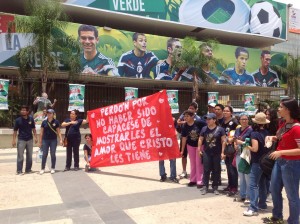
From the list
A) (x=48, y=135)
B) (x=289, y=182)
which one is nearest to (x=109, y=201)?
(x=289, y=182)

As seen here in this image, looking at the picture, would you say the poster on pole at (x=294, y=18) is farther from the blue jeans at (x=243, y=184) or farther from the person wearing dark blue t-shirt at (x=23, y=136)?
the blue jeans at (x=243, y=184)

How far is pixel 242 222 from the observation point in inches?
178

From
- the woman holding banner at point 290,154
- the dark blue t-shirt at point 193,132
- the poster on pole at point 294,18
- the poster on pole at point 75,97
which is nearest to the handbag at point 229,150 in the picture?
the dark blue t-shirt at point 193,132

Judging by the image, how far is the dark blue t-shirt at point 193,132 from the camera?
22.4ft

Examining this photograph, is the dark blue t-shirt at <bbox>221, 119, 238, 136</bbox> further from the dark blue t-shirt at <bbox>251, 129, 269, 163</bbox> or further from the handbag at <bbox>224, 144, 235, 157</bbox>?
the dark blue t-shirt at <bbox>251, 129, 269, 163</bbox>

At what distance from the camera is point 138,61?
21828mm

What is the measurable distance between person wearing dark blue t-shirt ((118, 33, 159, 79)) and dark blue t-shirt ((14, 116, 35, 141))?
1304 cm

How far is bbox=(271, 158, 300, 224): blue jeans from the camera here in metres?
3.92

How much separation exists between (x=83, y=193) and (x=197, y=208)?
7.41 feet

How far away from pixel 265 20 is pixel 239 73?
6705mm

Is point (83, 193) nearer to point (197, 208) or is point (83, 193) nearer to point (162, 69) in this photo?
point (197, 208)

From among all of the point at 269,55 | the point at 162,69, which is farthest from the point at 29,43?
the point at 269,55

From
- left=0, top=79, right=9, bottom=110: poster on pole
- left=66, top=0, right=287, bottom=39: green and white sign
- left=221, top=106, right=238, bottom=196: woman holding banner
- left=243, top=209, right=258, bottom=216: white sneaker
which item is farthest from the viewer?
left=66, top=0, right=287, bottom=39: green and white sign

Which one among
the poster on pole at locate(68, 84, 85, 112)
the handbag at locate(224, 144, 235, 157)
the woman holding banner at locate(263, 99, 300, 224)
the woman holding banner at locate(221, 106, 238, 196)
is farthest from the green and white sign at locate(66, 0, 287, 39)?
the woman holding banner at locate(263, 99, 300, 224)
